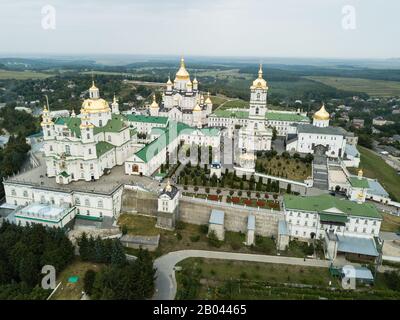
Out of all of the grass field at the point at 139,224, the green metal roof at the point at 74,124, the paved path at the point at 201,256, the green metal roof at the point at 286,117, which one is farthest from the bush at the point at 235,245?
the green metal roof at the point at 286,117

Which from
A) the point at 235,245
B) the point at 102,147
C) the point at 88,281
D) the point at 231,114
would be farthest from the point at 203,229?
the point at 231,114

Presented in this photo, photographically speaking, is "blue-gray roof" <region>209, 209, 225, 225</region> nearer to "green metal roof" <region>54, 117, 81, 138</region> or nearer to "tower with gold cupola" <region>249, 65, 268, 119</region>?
"green metal roof" <region>54, 117, 81, 138</region>

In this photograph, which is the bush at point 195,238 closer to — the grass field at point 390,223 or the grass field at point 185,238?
the grass field at point 185,238

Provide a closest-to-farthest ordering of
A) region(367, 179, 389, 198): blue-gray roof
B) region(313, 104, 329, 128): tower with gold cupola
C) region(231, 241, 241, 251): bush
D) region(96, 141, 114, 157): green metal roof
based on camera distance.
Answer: region(231, 241, 241, 251): bush, region(96, 141, 114, 157): green metal roof, region(367, 179, 389, 198): blue-gray roof, region(313, 104, 329, 128): tower with gold cupola

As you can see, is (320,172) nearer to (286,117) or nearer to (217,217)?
(217,217)

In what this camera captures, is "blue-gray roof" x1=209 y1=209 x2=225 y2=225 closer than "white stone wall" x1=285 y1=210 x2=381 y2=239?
No

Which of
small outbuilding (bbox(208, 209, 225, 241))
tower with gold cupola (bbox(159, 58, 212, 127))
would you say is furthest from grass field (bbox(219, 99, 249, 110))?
small outbuilding (bbox(208, 209, 225, 241))

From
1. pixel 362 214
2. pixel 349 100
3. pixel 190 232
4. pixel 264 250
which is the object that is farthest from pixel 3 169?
pixel 349 100

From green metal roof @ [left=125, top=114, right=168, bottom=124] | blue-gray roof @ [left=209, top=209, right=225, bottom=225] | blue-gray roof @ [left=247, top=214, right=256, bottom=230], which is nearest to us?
blue-gray roof @ [left=247, top=214, right=256, bottom=230]
